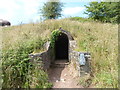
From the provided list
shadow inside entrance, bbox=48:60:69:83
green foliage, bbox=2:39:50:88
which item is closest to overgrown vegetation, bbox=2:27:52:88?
green foliage, bbox=2:39:50:88

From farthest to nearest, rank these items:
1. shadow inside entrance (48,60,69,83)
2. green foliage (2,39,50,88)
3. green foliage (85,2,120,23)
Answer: green foliage (85,2,120,23)
shadow inside entrance (48,60,69,83)
green foliage (2,39,50,88)

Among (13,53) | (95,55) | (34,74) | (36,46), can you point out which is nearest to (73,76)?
(95,55)

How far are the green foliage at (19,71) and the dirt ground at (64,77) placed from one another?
66 centimetres

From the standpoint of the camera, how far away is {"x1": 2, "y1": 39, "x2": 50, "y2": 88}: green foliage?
389 cm

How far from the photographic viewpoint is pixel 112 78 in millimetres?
3586

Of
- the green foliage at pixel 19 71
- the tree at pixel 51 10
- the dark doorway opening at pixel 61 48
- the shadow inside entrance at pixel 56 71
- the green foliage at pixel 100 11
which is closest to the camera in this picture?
the green foliage at pixel 19 71

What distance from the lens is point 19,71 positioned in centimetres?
404

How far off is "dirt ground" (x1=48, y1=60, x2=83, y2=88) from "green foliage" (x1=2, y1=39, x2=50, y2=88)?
66 cm

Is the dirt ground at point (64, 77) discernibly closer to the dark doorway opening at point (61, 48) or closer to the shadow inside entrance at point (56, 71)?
the shadow inside entrance at point (56, 71)

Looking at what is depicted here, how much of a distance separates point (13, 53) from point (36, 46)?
125 centimetres

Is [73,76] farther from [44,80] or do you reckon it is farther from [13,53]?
[13,53]

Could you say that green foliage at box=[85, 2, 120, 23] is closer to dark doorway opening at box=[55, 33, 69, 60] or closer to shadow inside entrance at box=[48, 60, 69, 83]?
dark doorway opening at box=[55, 33, 69, 60]

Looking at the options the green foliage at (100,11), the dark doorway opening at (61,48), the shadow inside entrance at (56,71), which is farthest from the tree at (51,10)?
the shadow inside entrance at (56,71)

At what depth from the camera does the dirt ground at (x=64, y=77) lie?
4.55 m
